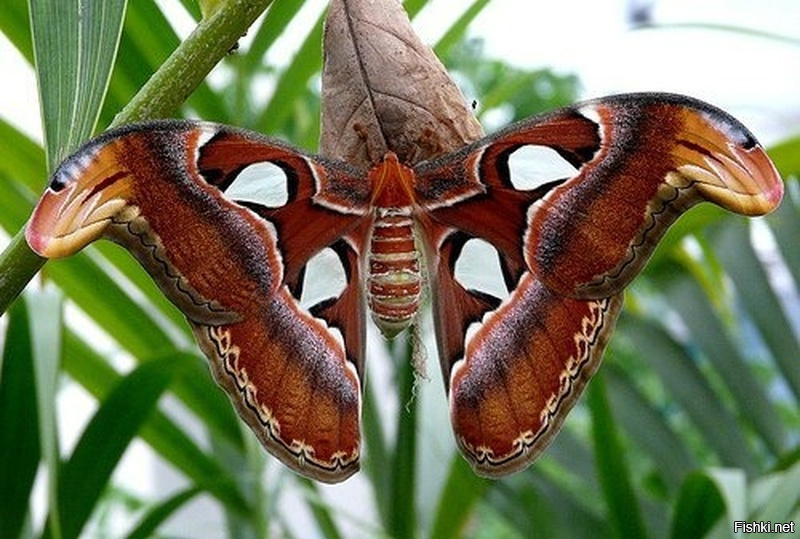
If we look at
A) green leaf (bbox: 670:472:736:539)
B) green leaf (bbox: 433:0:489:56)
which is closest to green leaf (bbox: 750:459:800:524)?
green leaf (bbox: 670:472:736:539)

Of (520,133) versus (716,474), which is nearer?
(520,133)

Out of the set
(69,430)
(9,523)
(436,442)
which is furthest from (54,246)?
(69,430)

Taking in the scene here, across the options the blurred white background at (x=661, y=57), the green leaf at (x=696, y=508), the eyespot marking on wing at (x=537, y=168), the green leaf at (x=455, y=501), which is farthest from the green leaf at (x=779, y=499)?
the blurred white background at (x=661, y=57)

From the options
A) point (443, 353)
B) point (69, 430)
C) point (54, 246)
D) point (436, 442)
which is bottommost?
point (69, 430)

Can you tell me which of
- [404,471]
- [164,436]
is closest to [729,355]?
[404,471]

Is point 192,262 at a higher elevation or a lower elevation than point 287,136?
higher

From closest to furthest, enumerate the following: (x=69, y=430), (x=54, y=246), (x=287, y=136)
A: (x=54, y=246) → (x=287, y=136) → (x=69, y=430)

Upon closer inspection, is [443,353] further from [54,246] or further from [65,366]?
[65,366]

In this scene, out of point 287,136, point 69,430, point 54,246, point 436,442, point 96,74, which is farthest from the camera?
point 69,430
